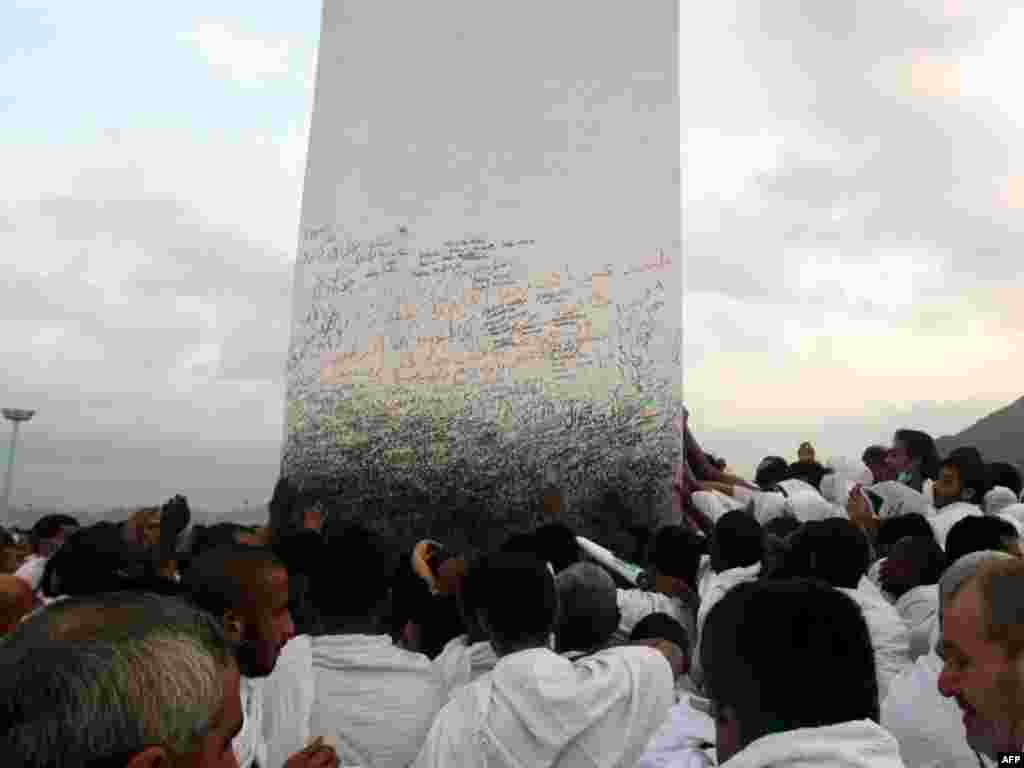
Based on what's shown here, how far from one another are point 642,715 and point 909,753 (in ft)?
1.99

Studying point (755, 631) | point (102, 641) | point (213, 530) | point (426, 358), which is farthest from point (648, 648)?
point (426, 358)

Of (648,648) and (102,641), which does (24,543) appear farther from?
(102,641)

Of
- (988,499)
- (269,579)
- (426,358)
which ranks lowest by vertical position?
(269,579)

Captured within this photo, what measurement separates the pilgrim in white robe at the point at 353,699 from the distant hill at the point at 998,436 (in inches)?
286

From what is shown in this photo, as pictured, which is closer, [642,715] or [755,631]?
[755,631]

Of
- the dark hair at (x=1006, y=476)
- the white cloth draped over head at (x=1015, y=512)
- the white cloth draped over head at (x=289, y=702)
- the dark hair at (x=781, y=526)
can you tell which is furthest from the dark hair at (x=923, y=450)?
the white cloth draped over head at (x=289, y=702)

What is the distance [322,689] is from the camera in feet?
7.71

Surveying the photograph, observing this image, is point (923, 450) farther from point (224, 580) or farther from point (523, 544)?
point (224, 580)

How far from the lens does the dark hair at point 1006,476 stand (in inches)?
197

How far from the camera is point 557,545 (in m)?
3.76

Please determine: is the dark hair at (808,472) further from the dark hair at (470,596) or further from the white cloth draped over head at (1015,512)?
the dark hair at (470,596)

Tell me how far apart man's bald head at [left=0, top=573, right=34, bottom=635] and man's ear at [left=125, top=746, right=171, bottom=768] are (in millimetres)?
1879

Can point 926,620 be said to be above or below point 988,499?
below

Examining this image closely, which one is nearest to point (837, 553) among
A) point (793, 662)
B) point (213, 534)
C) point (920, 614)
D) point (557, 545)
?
point (920, 614)
